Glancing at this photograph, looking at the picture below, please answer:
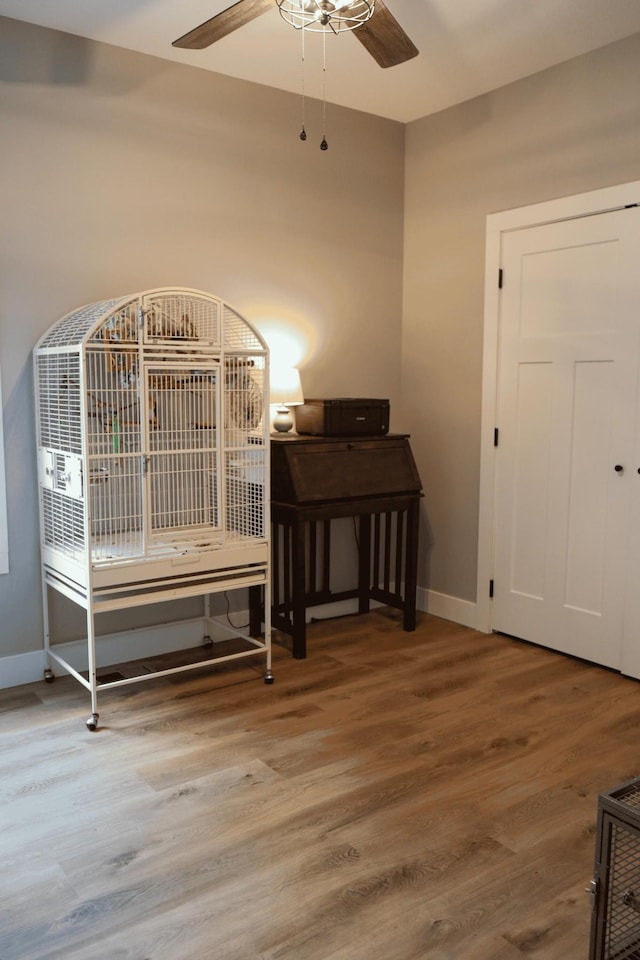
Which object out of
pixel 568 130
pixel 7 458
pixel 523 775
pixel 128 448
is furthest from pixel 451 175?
pixel 523 775

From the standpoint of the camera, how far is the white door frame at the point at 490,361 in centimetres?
363

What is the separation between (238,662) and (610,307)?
2.32 m

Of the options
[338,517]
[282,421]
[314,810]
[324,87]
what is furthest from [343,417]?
[314,810]

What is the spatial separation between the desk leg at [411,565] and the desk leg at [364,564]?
1.16ft

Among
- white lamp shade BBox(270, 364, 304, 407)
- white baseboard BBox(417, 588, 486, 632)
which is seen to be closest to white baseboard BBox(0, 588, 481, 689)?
white baseboard BBox(417, 588, 486, 632)

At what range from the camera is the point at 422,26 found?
309cm

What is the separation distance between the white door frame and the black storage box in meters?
0.53

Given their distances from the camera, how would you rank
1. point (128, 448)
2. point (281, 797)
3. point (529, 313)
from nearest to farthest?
point (281, 797), point (128, 448), point (529, 313)

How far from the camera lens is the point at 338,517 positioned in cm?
371

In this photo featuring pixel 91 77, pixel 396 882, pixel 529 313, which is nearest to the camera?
pixel 396 882

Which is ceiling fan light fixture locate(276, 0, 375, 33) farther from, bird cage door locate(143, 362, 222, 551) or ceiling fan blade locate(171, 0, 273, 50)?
bird cage door locate(143, 362, 222, 551)

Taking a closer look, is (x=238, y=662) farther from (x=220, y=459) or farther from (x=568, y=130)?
(x=568, y=130)

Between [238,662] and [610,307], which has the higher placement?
[610,307]

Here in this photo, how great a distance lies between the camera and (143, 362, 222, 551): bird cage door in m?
3.12
